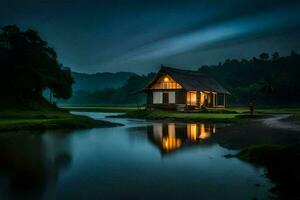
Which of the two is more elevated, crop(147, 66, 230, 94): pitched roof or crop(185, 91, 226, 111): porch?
crop(147, 66, 230, 94): pitched roof

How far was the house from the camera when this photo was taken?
5753cm

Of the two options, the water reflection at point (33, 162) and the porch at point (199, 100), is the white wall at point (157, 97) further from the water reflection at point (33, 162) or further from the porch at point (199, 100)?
the water reflection at point (33, 162)

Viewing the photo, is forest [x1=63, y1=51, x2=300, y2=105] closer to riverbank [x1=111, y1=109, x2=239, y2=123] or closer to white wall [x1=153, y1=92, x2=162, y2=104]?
white wall [x1=153, y1=92, x2=162, y2=104]

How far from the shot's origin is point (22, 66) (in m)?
51.2

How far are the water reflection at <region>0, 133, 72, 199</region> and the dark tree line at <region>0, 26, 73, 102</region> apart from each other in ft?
96.2

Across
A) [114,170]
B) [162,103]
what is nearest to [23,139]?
[114,170]

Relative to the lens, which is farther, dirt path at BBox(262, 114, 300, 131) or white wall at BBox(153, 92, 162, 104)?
white wall at BBox(153, 92, 162, 104)

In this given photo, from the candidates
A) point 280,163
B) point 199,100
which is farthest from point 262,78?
point 280,163

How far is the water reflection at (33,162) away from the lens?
1102 centimetres

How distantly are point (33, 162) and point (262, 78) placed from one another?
3945 inches

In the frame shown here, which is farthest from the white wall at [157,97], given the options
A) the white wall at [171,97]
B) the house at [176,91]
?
Result: the white wall at [171,97]

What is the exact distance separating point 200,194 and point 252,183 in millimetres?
2217

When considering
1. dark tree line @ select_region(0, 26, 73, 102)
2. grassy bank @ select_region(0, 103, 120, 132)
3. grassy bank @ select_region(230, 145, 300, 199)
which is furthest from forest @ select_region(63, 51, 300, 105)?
grassy bank @ select_region(230, 145, 300, 199)

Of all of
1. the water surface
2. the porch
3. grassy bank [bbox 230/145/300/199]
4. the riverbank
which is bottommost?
the water surface
